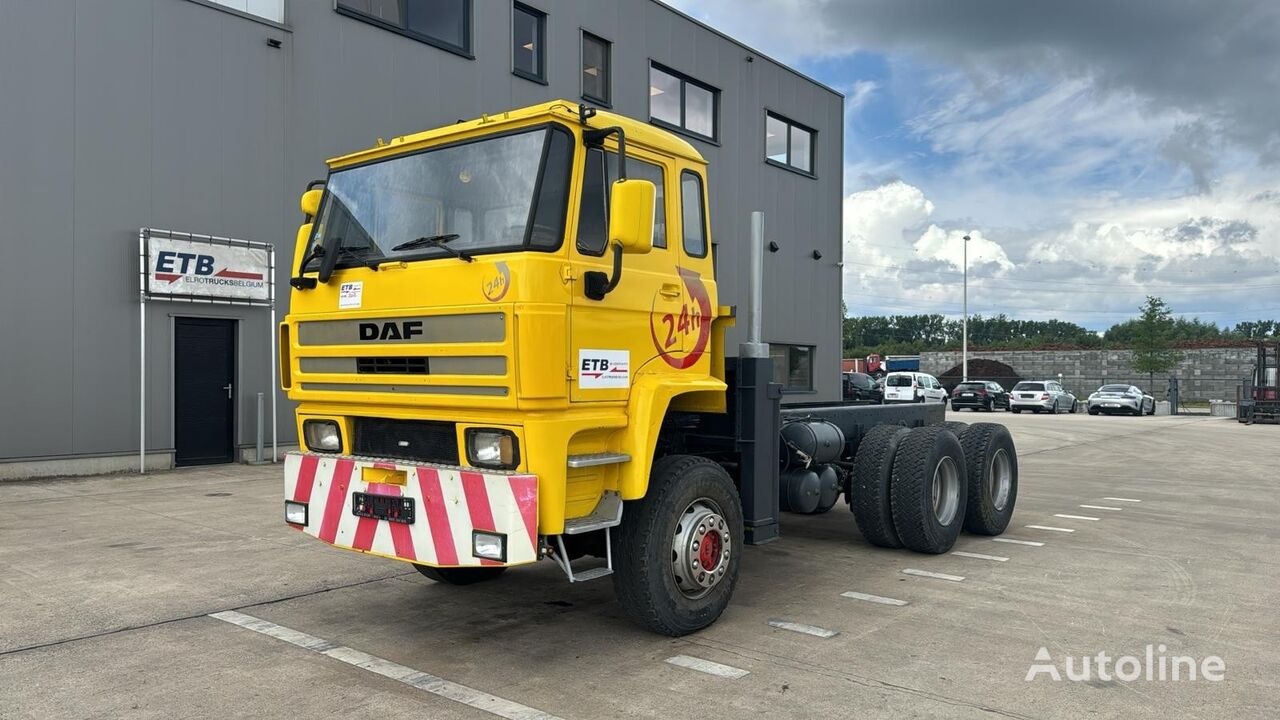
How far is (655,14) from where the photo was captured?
760 inches

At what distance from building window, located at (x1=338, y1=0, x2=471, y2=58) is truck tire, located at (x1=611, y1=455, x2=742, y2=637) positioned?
1166cm

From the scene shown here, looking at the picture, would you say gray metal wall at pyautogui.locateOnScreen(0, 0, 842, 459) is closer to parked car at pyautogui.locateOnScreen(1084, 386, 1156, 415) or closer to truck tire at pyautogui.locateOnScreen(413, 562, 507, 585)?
truck tire at pyautogui.locateOnScreen(413, 562, 507, 585)

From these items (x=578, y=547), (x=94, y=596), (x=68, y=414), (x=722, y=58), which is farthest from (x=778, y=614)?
(x=722, y=58)

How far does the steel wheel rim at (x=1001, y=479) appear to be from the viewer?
8.65 meters

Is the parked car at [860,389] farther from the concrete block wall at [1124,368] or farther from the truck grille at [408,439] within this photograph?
the truck grille at [408,439]

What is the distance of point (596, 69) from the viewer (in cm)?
1831

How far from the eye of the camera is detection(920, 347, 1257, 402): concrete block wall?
48.2 meters

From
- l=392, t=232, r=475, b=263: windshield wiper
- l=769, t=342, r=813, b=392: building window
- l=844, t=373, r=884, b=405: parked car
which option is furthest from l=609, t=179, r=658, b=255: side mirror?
l=844, t=373, r=884, b=405: parked car

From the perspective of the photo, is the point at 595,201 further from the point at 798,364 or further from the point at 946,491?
the point at 798,364

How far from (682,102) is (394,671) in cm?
1732

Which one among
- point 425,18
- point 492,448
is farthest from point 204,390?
point 492,448

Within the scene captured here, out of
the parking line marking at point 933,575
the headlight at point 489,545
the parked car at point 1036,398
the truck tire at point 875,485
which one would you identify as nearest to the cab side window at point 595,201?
the headlight at point 489,545

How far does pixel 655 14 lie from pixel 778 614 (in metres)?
16.3

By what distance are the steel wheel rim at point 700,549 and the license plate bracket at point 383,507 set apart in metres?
1.43
